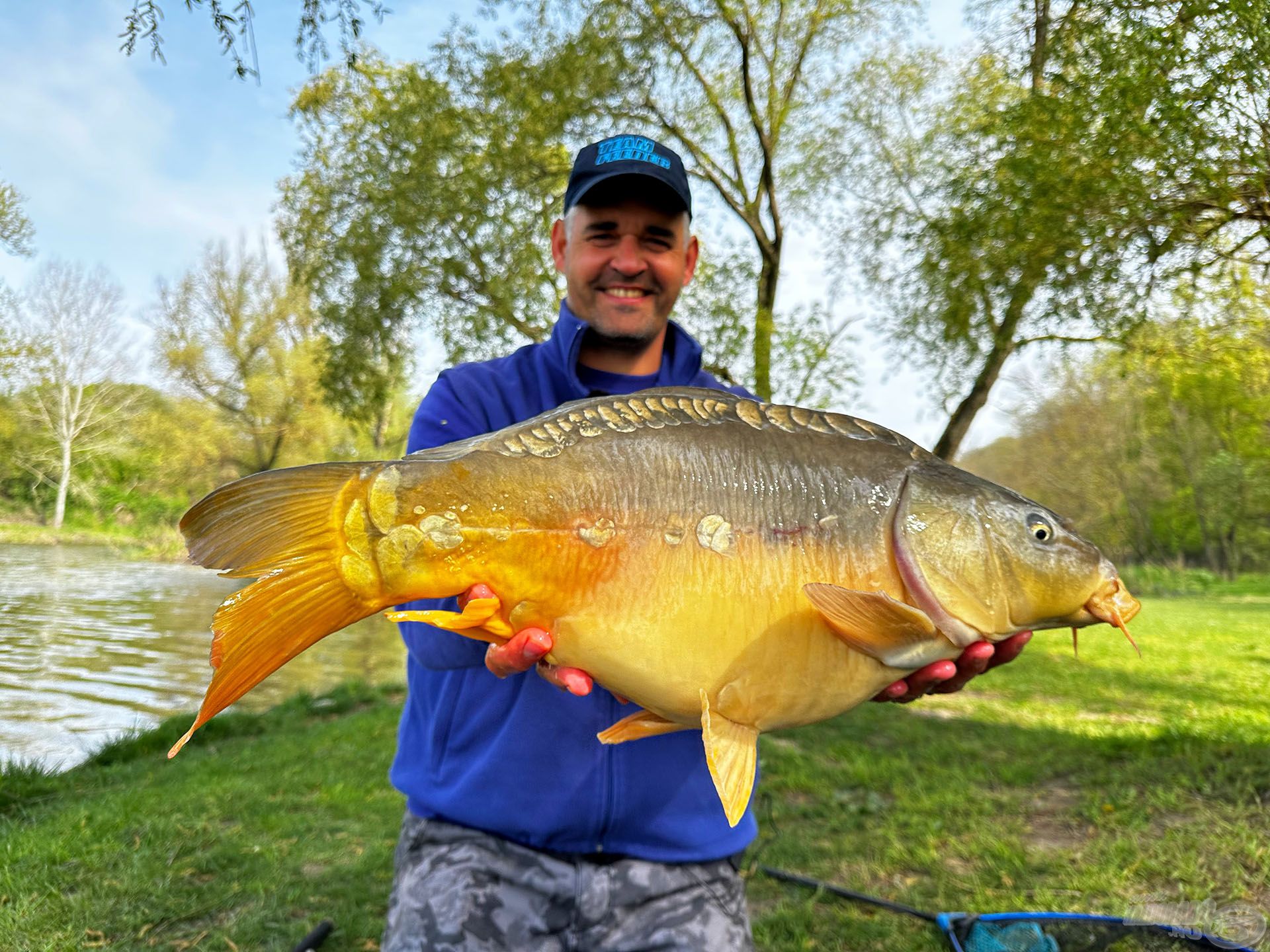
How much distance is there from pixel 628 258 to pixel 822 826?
3.03 m

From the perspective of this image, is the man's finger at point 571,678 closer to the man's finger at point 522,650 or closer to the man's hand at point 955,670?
the man's finger at point 522,650

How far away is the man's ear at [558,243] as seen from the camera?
269 centimetres

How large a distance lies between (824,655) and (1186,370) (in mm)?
8353

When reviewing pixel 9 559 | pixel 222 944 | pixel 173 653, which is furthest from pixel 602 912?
pixel 9 559

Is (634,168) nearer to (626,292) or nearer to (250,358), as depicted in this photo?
(626,292)

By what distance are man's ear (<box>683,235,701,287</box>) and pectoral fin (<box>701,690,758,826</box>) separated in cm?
152

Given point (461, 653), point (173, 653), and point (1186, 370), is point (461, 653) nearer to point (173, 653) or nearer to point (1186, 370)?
point (1186, 370)

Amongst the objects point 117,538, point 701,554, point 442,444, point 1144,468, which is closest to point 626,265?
point 442,444

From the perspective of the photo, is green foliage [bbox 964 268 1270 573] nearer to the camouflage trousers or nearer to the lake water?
the lake water

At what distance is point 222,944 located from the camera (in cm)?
293

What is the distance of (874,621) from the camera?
1.36m

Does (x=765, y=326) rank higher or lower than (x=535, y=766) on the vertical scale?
higher

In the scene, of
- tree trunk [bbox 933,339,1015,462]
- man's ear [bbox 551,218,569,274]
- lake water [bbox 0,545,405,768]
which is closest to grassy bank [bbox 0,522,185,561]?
lake water [bbox 0,545,405,768]

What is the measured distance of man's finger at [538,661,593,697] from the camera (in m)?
1.41
